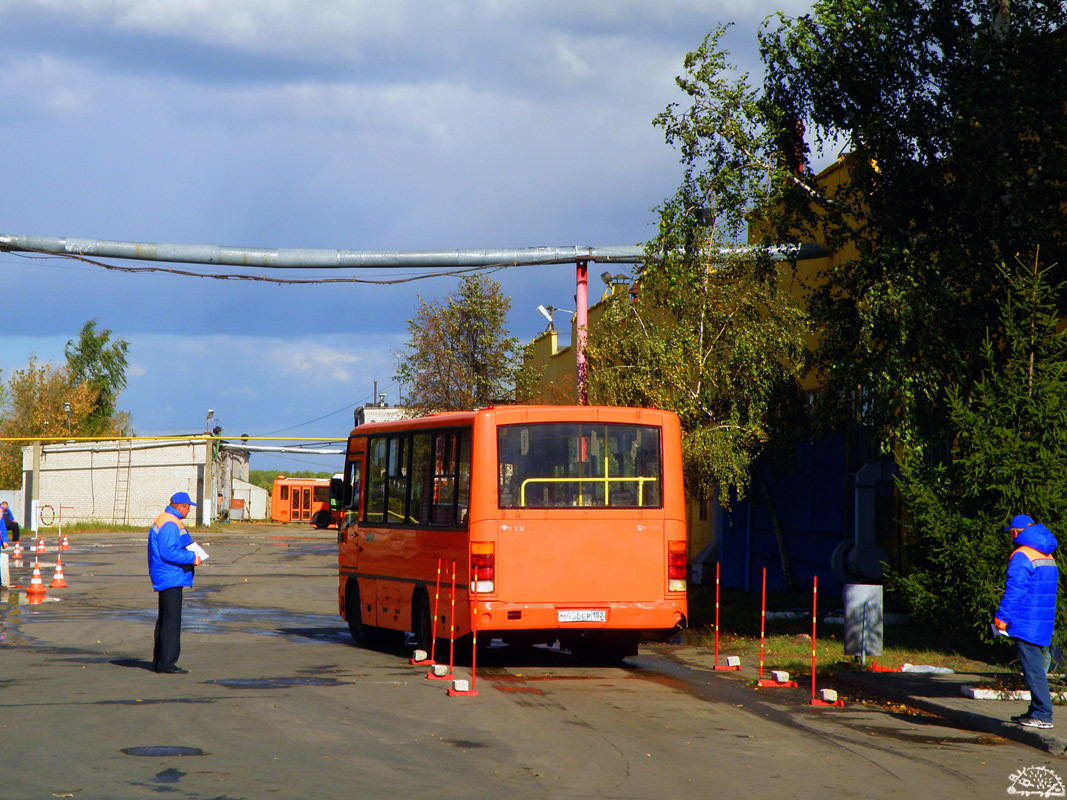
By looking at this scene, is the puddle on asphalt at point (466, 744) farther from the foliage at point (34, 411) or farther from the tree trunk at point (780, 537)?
the foliage at point (34, 411)

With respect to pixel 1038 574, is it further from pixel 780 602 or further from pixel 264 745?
pixel 780 602

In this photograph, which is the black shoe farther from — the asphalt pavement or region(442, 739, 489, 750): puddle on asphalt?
region(442, 739, 489, 750): puddle on asphalt

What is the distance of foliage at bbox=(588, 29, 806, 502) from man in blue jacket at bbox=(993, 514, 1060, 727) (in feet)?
28.6

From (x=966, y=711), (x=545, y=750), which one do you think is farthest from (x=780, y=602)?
(x=545, y=750)

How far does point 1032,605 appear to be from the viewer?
34.9 feet

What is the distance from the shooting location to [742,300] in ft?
70.2

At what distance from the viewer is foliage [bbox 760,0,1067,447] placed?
15.9 metres

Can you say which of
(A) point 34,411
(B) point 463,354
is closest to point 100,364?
(A) point 34,411

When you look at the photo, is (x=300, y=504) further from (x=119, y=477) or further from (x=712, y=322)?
(x=712, y=322)

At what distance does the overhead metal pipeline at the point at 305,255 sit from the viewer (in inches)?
976

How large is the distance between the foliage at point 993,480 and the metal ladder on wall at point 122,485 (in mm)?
72046

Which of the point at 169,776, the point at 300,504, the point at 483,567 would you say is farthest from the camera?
the point at 300,504

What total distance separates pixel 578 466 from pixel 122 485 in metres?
69.7

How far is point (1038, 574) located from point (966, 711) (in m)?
1.47
